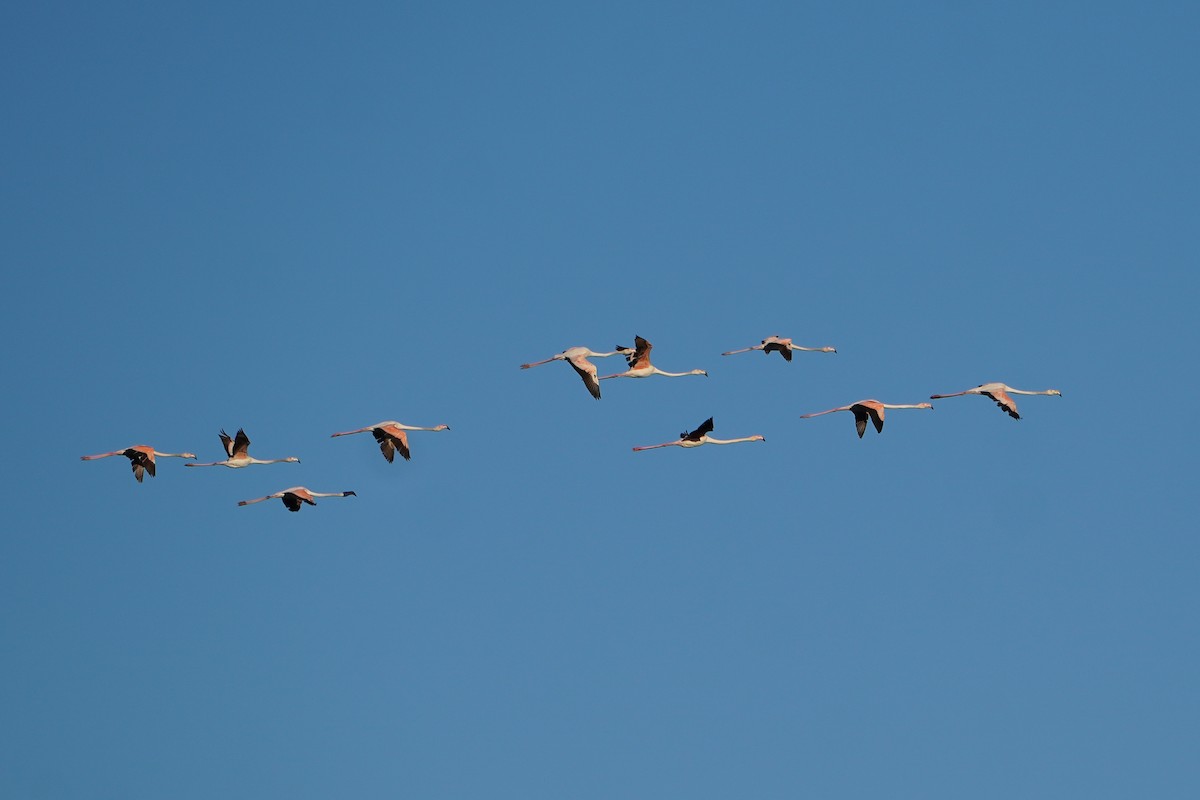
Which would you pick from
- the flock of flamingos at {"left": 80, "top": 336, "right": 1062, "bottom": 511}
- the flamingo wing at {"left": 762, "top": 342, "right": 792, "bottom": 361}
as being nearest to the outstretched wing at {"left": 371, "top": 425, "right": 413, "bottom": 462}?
the flock of flamingos at {"left": 80, "top": 336, "right": 1062, "bottom": 511}

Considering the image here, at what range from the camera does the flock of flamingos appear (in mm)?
47500

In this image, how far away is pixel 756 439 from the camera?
176 feet

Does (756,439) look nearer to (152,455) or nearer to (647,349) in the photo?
(647,349)

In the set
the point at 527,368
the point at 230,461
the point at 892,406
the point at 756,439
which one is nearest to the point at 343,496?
the point at 230,461

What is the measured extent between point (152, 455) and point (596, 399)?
12.3 metres

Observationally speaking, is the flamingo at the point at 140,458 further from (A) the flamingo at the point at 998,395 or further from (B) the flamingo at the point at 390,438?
(A) the flamingo at the point at 998,395

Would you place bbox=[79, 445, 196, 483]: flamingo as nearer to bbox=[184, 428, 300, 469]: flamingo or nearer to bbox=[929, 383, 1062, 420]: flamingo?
bbox=[184, 428, 300, 469]: flamingo

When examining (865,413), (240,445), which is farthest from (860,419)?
(240,445)

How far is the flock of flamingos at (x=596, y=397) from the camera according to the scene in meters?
47.5

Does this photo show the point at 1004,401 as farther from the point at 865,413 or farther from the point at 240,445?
the point at 240,445

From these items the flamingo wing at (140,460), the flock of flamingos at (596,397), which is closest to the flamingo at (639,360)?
the flock of flamingos at (596,397)

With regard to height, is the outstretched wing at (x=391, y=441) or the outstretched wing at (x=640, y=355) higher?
the outstretched wing at (x=640, y=355)

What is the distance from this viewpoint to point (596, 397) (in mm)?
46969

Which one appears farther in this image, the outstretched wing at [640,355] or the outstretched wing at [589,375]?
the outstretched wing at [640,355]
